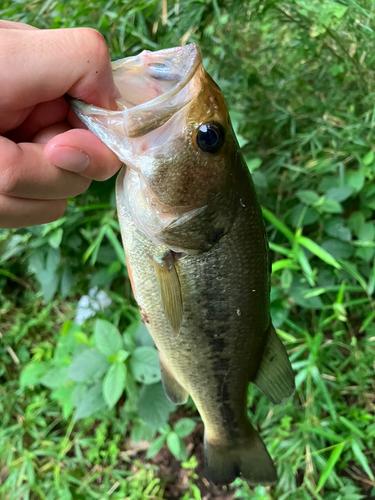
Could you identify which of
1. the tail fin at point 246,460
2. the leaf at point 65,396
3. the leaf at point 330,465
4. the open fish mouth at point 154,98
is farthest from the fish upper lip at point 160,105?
the leaf at point 330,465

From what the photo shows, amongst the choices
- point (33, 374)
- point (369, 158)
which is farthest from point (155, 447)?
point (369, 158)

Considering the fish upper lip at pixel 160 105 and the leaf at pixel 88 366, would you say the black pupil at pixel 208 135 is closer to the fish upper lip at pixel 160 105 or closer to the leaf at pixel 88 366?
the fish upper lip at pixel 160 105

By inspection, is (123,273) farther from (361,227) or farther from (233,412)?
(361,227)

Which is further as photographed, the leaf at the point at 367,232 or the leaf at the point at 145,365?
the leaf at the point at 367,232

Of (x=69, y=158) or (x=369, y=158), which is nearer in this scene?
(x=69, y=158)

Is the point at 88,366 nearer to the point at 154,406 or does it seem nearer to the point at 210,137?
the point at 154,406

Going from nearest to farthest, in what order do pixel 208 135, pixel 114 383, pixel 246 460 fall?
1. pixel 208 135
2. pixel 246 460
3. pixel 114 383
